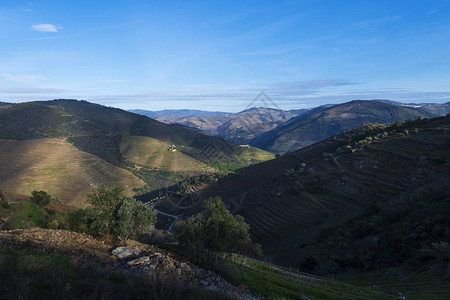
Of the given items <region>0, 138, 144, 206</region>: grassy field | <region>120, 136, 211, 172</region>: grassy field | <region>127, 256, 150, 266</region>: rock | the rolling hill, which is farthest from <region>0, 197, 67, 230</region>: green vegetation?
<region>120, 136, 211, 172</region>: grassy field

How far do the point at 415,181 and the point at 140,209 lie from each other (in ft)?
124

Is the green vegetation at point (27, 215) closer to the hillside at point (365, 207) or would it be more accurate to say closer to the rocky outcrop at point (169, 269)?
the rocky outcrop at point (169, 269)

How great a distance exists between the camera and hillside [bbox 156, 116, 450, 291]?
2058 cm

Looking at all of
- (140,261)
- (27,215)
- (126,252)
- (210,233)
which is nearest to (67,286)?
(140,261)

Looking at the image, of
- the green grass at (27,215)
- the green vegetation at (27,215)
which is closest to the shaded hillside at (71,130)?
the green vegetation at (27,215)

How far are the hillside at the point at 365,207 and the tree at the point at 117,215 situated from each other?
18.0 metres

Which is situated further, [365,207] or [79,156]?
[79,156]

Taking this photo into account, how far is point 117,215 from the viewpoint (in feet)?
51.0

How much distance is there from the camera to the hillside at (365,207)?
810 inches

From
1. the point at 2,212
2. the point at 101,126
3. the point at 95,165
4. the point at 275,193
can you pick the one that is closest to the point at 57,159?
the point at 95,165

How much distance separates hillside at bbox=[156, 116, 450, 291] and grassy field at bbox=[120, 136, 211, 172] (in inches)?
3479

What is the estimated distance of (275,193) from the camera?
2005 inches

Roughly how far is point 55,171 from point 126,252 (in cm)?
11746

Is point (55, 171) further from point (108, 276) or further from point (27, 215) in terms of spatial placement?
point (108, 276)
